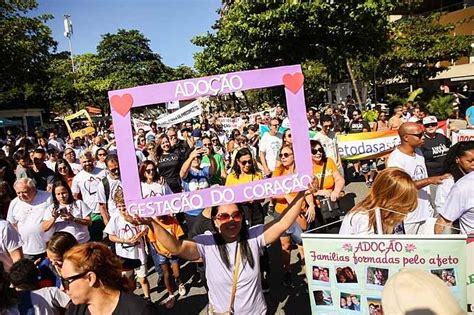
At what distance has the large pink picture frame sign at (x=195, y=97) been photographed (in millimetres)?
2662

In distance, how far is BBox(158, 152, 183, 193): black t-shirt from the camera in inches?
253

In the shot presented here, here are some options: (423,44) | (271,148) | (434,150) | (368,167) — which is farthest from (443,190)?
(423,44)

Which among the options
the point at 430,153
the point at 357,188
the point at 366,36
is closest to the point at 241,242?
the point at 430,153

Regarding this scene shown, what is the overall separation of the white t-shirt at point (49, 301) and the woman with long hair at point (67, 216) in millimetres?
1370

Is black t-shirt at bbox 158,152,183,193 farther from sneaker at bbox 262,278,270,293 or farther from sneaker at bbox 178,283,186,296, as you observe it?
sneaker at bbox 262,278,270,293

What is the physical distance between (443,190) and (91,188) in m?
4.64

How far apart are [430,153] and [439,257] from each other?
12.9 ft

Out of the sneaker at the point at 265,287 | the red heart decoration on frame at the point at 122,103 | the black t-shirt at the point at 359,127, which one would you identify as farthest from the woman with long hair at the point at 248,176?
the black t-shirt at the point at 359,127

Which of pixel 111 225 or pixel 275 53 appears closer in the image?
pixel 111 225

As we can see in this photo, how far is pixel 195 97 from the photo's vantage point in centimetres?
273

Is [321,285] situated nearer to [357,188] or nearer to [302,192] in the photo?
[302,192]

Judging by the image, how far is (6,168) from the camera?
7008mm

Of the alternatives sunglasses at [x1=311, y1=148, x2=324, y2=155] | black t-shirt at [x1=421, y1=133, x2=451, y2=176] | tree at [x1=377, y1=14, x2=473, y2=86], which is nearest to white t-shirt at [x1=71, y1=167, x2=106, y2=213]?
sunglasses at [x1=311, y1=148, x2=324, y2=155]

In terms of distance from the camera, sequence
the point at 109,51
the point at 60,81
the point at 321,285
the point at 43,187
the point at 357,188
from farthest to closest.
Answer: the point at 109,51 < the point at 60,81 < the point at 357,188 < the point at 43,187 < the point at 321,285
